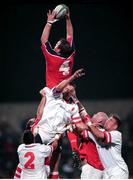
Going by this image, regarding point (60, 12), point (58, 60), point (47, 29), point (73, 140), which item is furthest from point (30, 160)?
point (60, 12)

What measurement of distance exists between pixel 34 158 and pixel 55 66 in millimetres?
1116

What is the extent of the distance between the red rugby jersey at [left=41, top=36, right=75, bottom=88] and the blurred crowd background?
5761mm

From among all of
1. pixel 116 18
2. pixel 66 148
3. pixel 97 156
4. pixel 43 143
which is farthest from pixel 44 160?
pixel 116 18

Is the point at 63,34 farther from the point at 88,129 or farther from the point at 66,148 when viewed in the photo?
the point at 88,129

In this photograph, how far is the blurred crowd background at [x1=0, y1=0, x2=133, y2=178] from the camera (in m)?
15.0

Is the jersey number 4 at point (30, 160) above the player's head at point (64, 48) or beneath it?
beneath

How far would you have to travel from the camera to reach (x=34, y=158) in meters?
8.56

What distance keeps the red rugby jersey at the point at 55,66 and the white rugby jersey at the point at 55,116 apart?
18cm

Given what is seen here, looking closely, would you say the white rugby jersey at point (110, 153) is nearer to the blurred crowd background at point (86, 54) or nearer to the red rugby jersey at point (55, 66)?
the red rugby jersey at point (55, 66)

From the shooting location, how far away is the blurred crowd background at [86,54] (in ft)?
49.4

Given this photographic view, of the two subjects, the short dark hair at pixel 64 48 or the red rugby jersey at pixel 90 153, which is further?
the red rugby jersey at pixel 90 153

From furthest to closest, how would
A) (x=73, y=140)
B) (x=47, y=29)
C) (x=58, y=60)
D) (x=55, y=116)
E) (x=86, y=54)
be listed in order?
(x=86, y=54)
(x=73, y=140)
(x=47, y=29)
(x=58, y=60)
(x=55, y=116)

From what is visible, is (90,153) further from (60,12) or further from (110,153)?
(60,12)

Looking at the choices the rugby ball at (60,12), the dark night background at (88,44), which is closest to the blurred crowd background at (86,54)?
the dark night background at (88,44)
